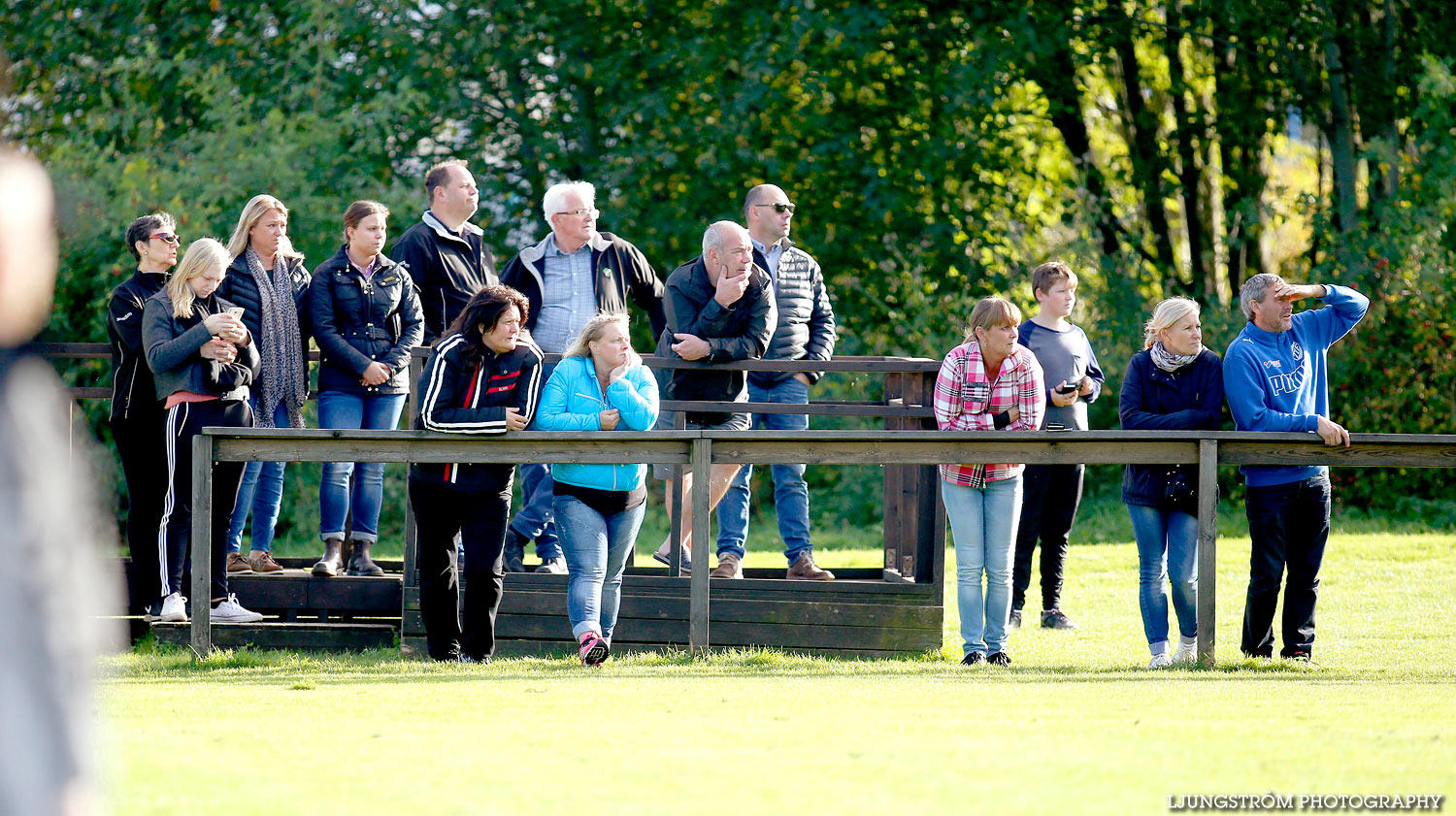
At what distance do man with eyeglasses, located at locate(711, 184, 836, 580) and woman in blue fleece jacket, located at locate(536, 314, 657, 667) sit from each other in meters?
1.15

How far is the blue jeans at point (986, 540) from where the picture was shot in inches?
306

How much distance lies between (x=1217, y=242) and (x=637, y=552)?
8641 millimetres

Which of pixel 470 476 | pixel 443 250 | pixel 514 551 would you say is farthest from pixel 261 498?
pixel 470 476

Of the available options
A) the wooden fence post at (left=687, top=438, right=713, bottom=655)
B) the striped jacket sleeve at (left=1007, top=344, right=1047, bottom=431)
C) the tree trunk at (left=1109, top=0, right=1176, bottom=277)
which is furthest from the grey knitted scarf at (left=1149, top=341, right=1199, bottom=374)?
the tree trunk at (left=1109, top=0, right=1176, bottom=277)

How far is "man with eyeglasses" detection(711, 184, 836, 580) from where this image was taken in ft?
29.1

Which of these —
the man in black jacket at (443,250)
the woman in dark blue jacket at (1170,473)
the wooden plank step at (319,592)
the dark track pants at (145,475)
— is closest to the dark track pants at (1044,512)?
the woman in dark blue jacket at (1170,473)

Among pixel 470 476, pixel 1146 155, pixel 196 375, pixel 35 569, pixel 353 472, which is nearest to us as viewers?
pixel 35 569

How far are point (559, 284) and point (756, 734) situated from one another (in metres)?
4.23

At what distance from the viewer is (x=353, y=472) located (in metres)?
8.82

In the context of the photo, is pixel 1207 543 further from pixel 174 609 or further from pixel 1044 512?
pixel 174 609

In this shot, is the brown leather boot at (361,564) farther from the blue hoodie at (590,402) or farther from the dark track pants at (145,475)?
the blue hoodie at (590,402)

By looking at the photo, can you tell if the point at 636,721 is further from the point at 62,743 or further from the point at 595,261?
the point at 595,261

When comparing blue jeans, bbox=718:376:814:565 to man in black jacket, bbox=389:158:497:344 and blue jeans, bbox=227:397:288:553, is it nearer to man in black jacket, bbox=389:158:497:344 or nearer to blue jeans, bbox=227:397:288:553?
man in black jacket, bbox=389:158:497:344

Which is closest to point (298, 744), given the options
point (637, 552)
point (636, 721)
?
point (636, 721)
